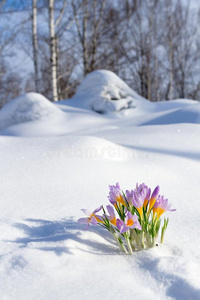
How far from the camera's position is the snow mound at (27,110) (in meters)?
5.14

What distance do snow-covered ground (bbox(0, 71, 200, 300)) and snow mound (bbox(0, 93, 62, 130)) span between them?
2.29 m

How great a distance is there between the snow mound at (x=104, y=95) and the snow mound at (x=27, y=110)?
3.27 ft

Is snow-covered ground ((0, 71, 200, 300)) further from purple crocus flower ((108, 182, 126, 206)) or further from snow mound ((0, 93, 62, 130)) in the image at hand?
snow mound ((0, 93, 62, 130))

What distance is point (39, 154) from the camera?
211 centimetres

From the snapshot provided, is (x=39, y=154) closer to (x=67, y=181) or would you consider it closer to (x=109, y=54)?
(x=67, y=181)

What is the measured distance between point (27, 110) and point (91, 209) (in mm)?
4215

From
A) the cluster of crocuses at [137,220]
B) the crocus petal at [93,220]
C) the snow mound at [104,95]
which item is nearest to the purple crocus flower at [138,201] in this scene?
→ the cluster of crocuses at [137,220]

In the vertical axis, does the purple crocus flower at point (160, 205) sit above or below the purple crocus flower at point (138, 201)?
below

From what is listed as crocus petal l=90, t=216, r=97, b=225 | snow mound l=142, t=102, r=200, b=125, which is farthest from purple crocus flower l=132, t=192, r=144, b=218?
snow mound l=142, t=102, r=200, b=125

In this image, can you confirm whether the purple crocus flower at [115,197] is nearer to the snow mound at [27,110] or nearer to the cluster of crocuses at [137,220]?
the cluster of crocuses at [137,220]

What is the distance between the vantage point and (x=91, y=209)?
4.79ft

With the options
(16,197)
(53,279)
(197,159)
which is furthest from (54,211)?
(197,159)

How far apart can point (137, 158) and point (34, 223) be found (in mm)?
1151

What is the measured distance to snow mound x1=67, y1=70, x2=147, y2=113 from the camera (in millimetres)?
5910
